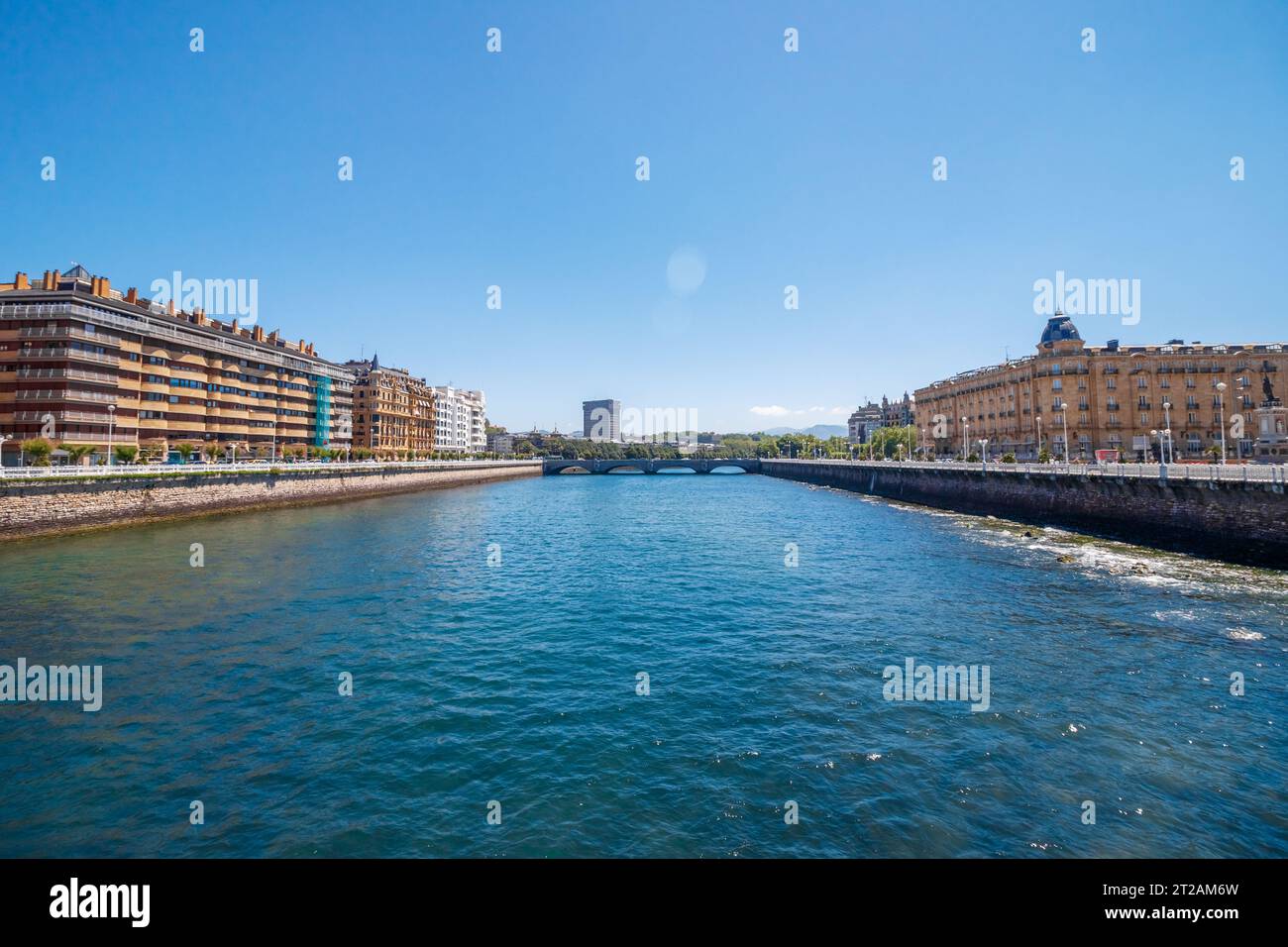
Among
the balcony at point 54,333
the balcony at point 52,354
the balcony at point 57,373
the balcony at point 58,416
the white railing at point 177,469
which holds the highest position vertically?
the balcony at point 54,333

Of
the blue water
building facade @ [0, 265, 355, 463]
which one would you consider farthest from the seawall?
building facade @ [0, 265, 355, 463]

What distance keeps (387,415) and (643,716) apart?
154074 mm

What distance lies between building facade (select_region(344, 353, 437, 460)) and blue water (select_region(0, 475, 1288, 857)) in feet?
397

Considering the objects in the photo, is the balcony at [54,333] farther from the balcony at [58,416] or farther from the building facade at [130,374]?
the balcony at [58,416]

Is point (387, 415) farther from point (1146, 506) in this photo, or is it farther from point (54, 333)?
point (1146, 506)

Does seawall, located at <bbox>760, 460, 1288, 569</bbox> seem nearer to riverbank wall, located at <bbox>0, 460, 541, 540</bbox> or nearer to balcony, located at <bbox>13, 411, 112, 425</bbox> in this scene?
riverbank wall, located at <bbox>0, 460, 541, 540</bbox>

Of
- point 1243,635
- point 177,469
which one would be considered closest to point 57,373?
point 177,469

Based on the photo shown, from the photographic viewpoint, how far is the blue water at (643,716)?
11000 millimetres

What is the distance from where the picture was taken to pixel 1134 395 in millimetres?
98625

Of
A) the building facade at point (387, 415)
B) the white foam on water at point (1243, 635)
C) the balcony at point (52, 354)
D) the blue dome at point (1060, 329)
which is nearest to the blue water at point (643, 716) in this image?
the white foam on water at point (1243, 635)

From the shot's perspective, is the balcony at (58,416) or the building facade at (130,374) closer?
the balcony at (58,416)

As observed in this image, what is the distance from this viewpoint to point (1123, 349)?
103 metres

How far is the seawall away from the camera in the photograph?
115ft

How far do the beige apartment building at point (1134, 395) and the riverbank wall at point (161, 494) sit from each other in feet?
360
